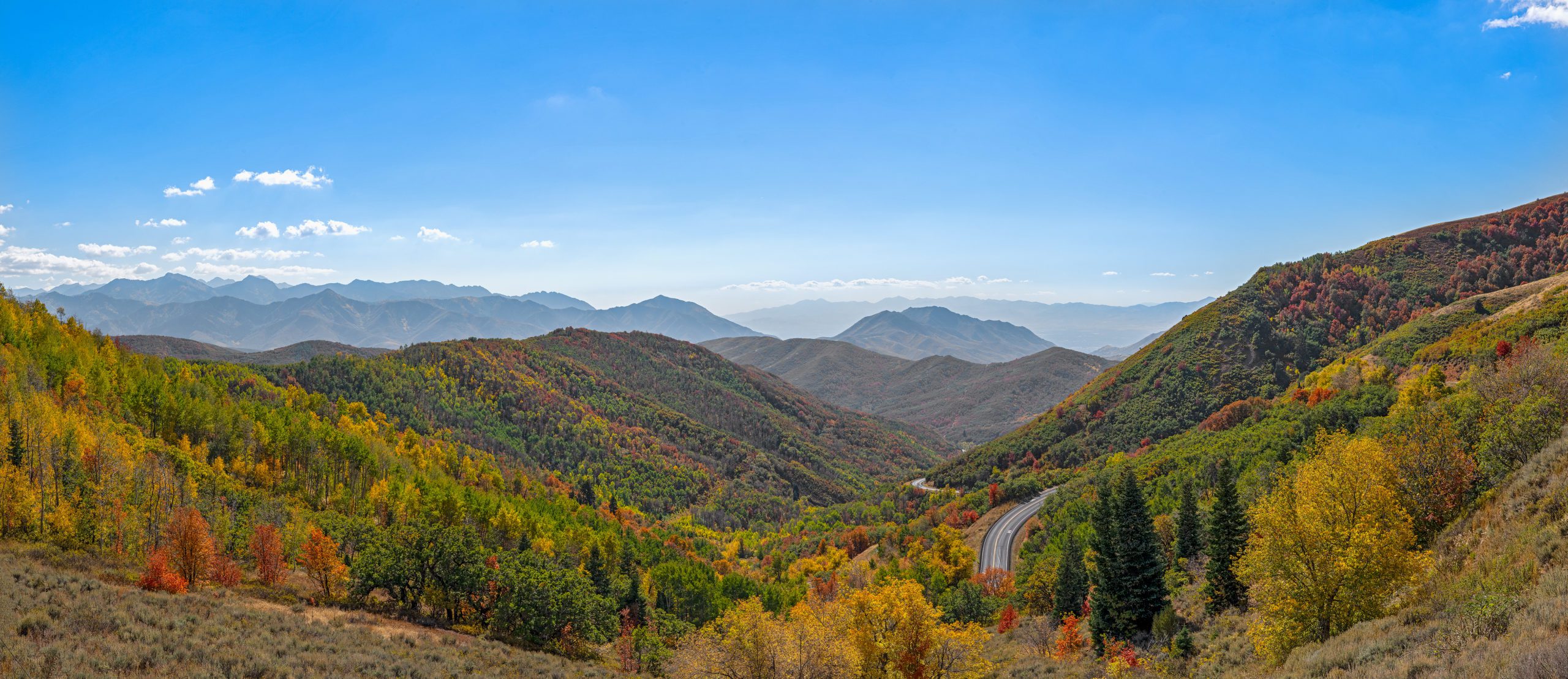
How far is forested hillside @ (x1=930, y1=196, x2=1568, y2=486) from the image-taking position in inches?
4978

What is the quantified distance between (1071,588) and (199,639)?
178ft

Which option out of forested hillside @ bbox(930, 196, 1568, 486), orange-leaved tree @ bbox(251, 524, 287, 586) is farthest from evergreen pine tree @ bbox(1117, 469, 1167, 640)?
→ forested hillside @ bbox(930, 196, 1568, 486)

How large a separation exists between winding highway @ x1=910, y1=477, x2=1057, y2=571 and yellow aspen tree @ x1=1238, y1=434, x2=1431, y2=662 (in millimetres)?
54095

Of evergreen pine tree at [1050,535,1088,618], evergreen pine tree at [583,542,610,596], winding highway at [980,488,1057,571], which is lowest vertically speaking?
winding highway at [980,488,1057,571]

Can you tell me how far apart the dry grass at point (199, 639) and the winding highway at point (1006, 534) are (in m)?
56.1

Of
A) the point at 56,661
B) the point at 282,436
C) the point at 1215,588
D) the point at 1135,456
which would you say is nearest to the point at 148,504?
the point at 282,436

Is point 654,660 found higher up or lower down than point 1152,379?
lower down

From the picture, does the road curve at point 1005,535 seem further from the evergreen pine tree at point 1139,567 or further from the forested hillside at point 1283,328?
the evergreen pine tree at point 1139,567

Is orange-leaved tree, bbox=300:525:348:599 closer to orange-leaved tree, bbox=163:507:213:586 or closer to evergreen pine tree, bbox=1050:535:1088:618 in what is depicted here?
orange-leaved tree, bbox=163:507:213:586

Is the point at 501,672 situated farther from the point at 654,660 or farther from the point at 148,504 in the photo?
the point at 148,504

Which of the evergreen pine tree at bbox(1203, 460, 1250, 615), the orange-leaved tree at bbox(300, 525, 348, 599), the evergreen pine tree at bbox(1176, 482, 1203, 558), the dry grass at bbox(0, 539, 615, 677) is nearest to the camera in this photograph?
the dry grass at bbox(0, 539, 615, 677)

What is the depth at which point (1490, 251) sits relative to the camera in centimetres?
13825

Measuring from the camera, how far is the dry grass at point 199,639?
23875 millimetres

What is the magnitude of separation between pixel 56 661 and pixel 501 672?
61.0ft
